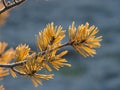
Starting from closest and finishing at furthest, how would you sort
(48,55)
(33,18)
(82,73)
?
(48,55), (82,73), (33,18)

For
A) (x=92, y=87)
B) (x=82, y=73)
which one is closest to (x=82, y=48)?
(x=92, y=87)

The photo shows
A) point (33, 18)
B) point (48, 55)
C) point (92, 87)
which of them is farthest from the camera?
point (33, 18)

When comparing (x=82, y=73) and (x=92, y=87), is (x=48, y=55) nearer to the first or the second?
(x=92, y=87)

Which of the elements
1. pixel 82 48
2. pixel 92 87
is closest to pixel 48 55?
pixel 82 48

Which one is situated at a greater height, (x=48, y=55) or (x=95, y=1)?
(x=48, y=55)

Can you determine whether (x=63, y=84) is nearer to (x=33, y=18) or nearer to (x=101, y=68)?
(x=101, y=68)

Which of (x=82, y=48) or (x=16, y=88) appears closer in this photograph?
(x=82, y=48)
